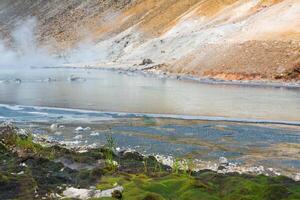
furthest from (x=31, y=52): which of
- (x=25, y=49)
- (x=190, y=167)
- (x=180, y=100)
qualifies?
(x=190, y=167)

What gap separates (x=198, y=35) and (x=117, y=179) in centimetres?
5328

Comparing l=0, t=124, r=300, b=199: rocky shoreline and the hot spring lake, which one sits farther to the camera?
the hot spring lake

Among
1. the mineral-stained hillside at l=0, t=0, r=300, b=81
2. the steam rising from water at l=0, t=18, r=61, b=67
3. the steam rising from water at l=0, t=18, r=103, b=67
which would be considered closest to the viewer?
the mineral-stained hillside at l=0, t=0, r=300, b=81

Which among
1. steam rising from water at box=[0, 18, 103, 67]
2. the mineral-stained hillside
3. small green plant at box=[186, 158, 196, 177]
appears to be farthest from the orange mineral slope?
small green plant at box=[186, 158, 196, 177]

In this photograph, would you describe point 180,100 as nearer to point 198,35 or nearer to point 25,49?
point 198,35

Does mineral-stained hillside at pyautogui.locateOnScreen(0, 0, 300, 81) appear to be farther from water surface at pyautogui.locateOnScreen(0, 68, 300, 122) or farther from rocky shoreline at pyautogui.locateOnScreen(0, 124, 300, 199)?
rocky shoreline at pyautogui.locateOnScreen(0, 124, 300, 199)

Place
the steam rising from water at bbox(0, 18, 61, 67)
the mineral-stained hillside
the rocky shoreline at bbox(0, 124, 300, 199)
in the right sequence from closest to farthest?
1. the rocky shoreline at bbox(0, 124, 300, 199)
2. the mineral-stained hillside
3. the steam rising from water at bbox(0, 18, 61, 67)

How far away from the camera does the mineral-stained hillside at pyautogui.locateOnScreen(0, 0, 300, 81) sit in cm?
4462

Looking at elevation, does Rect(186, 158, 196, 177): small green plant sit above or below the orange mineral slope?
below

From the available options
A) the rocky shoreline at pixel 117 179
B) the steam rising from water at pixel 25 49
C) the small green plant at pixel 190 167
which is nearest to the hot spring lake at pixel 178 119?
the small green plant at pixel 190 167

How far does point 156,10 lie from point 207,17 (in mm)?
28679

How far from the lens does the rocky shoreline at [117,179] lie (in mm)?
10172

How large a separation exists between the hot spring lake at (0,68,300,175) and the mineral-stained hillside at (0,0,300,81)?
9183mm

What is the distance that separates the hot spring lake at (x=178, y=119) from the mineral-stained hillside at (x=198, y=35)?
30.1 feet
